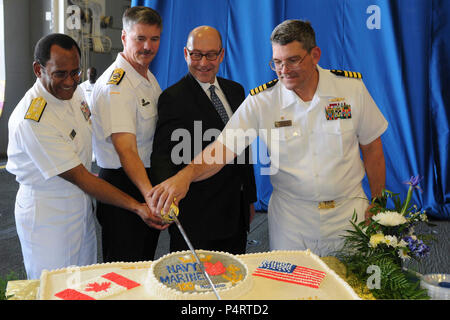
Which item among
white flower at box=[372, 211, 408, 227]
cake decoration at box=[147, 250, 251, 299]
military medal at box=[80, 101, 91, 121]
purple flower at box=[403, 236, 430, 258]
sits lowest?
cake decoration at box=[147, 250, 251, 299]

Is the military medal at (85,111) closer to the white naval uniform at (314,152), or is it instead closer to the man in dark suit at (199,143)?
the man in dark suit at (199,143)

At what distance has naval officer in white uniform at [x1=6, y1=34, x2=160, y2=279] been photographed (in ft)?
5.44

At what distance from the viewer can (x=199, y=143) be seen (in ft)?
6.39

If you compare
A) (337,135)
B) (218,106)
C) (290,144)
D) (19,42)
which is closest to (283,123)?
(290,144)

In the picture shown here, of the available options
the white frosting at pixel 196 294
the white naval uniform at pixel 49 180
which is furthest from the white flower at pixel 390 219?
the white naval uniform at pixel 49 180

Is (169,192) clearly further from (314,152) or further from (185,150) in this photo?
(314,152)

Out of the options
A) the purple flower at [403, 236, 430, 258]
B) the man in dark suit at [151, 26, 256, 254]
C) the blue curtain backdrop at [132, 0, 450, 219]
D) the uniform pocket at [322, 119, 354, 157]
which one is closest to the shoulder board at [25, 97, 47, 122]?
the man in dark suit at [151, 26, 256, 254]

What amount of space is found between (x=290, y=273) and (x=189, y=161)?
32.8 inches

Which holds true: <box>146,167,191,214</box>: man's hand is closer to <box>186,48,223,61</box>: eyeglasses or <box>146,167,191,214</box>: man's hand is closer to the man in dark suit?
the man in dark suit

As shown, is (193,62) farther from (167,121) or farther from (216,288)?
(216,288)

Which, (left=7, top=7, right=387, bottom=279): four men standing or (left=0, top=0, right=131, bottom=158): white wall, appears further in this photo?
(left=0, top=0, right=131, bottom=158): white wall

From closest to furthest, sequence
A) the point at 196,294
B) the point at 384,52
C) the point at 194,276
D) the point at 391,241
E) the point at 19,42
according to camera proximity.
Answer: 1. the point at 196,294
2. the point at 194,276
3. the point at 391,241
4. the point at 384,52
5. the point at 19,42
